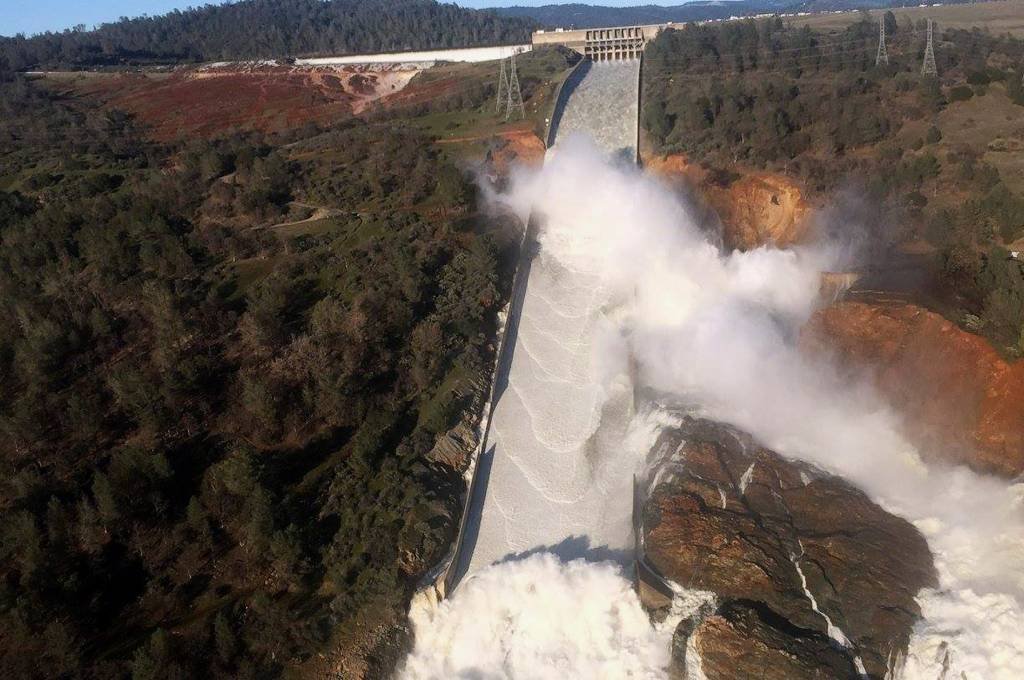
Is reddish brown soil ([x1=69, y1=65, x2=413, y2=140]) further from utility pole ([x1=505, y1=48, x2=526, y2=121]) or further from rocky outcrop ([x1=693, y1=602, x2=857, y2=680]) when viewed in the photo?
rocky outcrop ([x1=693, y1=602, x2=857, y2=680])

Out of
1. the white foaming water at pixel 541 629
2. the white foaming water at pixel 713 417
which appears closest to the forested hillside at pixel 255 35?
the white foaming water at pixel 713 417

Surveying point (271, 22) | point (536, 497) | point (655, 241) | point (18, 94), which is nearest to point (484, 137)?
point (655, 241)

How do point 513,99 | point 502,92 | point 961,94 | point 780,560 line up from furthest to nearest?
1. point 502,92
2. point 513,99
3. point 961,94
4. point 780,560

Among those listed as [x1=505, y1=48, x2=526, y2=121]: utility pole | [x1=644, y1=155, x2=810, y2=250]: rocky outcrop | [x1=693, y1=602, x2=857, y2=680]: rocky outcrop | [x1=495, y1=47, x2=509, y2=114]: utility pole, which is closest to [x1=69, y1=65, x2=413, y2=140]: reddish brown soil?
[x1=495, y1=47, x2=509, y2=114]: utility pole

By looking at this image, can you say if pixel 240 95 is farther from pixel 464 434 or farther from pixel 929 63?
pixel 929 63

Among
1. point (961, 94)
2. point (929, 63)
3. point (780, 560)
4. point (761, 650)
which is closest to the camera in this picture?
point (761, 650)

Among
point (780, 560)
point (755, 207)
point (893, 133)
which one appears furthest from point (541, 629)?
point (893, 133)

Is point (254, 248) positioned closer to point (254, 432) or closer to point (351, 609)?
point (254, 432)

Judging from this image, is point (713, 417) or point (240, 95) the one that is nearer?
point (713, 417)
